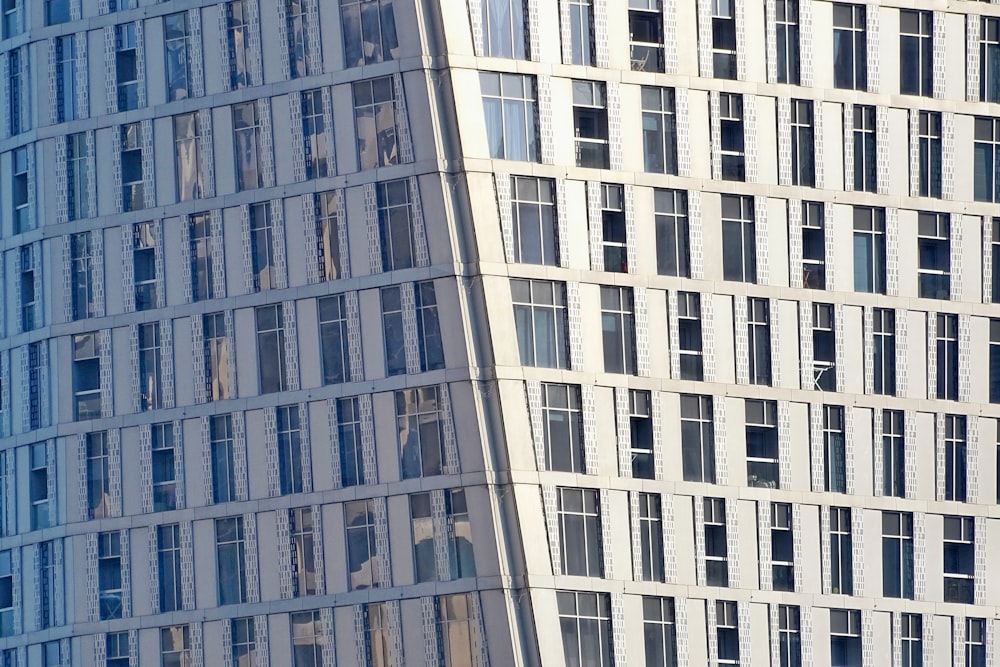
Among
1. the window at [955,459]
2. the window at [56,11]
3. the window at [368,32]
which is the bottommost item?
the window at [955,459]

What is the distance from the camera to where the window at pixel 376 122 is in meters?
84.8

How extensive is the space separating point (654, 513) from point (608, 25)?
621 inches

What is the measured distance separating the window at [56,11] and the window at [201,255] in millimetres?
9105

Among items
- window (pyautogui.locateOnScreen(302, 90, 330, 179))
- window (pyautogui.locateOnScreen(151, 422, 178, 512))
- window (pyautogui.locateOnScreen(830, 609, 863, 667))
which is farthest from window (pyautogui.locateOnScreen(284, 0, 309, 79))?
window (pyautogui.locateOnScreen(830, 609, 863, 667))

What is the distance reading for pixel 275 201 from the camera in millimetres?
86688

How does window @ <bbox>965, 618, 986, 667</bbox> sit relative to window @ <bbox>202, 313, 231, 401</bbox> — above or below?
below

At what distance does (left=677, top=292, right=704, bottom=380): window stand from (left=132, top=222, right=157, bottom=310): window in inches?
684

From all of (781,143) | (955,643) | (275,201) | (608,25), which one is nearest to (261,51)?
(275,201)

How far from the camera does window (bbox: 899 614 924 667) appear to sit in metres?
87.6

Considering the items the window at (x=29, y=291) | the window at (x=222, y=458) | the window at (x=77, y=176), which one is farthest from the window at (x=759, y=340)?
the window at (x=29, y=291)

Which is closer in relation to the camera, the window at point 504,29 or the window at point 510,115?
the window at point 510,115

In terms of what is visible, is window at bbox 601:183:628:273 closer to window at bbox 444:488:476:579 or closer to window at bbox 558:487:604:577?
window at bbox 558:487:604:577

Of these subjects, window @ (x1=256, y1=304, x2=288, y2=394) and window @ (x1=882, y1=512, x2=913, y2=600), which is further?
window @ (x1=882, y1=512, x2=913, y2=600)

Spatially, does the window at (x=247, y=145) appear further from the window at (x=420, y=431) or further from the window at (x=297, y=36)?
the window at (x=420, y=431)
